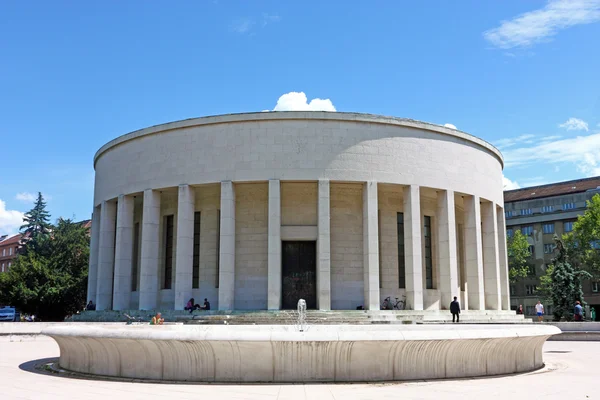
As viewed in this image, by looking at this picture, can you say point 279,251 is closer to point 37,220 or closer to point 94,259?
point 94,259

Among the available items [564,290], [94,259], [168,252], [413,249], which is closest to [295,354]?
[413,249]

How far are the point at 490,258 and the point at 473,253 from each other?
99.7 inches

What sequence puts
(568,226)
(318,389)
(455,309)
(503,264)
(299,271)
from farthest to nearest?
(568,226) → (503,264) → (299,271) → (455,309) → (318,389)

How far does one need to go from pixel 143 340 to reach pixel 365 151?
19240 mm

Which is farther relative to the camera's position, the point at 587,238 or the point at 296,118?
the point at 587,238

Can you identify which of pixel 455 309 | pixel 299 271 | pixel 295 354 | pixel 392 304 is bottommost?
pixel 295 354

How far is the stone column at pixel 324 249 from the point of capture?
1053 inches

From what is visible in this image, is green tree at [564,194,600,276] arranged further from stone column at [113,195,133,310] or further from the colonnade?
stone column at [113,195,133,310]

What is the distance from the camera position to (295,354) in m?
10.3

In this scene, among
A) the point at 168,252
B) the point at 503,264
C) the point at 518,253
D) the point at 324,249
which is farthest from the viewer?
the point at 518,253

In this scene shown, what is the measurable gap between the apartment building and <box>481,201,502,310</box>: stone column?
1653 inches

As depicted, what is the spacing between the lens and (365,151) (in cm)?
2828

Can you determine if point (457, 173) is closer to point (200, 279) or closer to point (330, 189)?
point (330, 189)

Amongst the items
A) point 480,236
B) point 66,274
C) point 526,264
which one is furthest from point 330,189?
point 526,264
